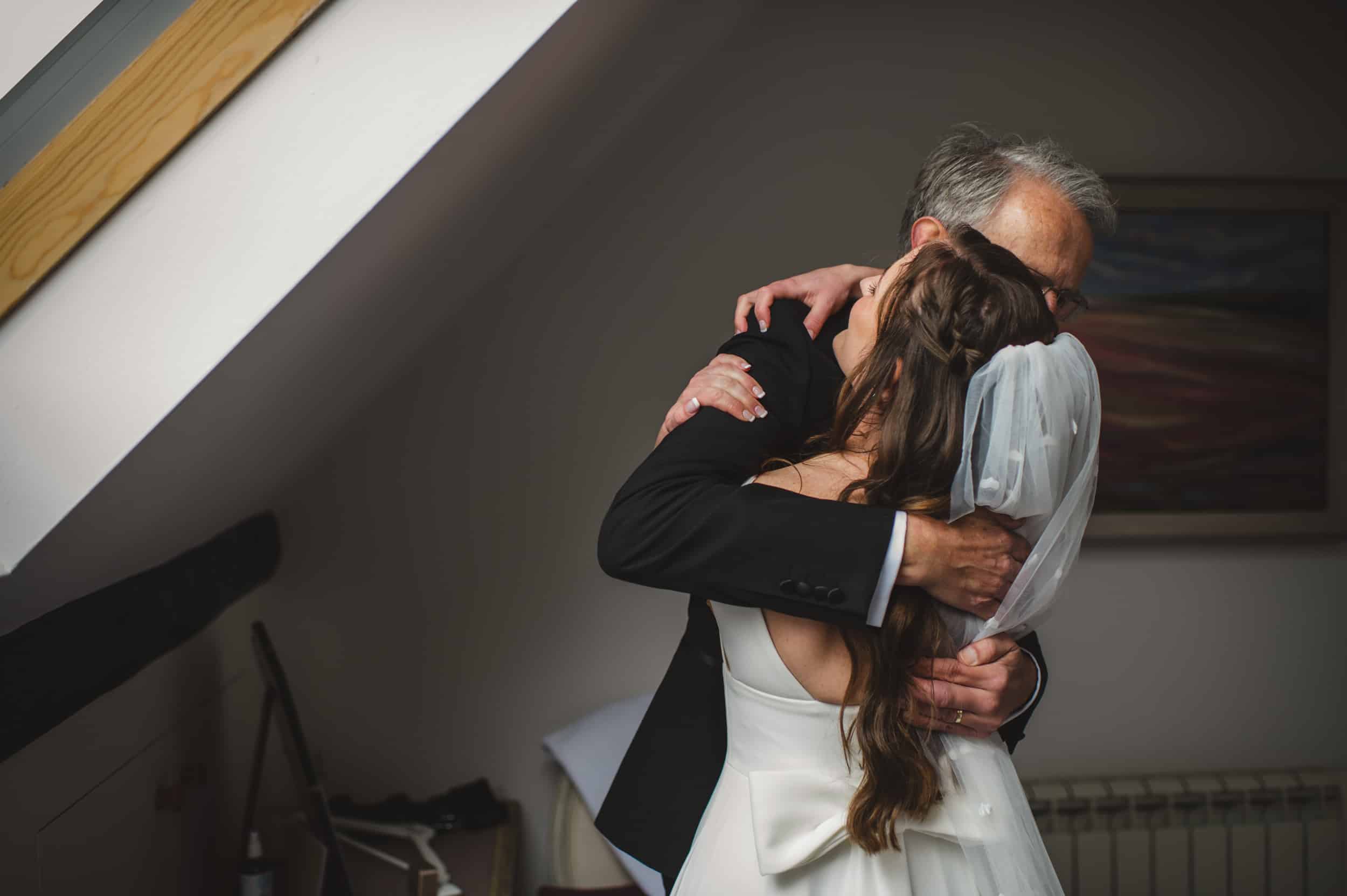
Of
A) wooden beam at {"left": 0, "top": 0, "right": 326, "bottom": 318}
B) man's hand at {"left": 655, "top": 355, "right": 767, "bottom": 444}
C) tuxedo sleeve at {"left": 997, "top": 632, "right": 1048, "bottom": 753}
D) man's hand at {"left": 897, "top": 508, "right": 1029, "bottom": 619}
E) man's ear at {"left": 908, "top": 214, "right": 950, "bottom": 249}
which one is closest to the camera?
wooden beam at {"left": 0, "top": 0, "right": 326, "bottom": 318}

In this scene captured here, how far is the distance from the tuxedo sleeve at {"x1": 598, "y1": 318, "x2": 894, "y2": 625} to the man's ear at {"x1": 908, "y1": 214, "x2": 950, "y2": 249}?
59 cm

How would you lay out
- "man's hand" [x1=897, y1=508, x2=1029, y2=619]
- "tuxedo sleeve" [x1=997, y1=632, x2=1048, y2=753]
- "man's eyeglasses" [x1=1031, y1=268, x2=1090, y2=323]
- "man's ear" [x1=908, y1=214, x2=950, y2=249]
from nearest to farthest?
"man's hand" [x1=897, y1=508, x2=1029, y2=619]
"tuxedo sleeve" [x1=997, y1=632, x2=1048, y2=753]
"man's eyeglasses" [x1=1031, y1=268, x2=1090, y2=323]
"man's ear" [x1=908, y1=214, x2=950, y2=249]

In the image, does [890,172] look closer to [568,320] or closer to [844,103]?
[844,103]

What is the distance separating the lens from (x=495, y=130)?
1501 millimetres

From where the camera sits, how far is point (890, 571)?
114 centimetres

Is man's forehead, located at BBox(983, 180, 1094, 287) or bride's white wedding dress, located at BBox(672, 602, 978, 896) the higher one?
man's forehead, located at BBox(983, 180, 1094, 287)

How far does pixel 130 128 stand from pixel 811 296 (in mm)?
930

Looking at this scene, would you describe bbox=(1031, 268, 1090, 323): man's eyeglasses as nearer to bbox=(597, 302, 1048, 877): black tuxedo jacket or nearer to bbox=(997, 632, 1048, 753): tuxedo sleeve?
bbox=(597, 302, 1048, 877): black tuxedo jacket

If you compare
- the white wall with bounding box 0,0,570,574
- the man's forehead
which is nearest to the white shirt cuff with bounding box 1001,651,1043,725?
the man's forehead

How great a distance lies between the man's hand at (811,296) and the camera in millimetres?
1522

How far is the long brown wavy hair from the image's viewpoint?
3.70 feet

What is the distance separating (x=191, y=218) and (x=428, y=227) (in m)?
0.57

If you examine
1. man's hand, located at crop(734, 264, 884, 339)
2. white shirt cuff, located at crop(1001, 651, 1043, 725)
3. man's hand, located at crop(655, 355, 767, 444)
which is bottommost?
white shirt cuff, located at crop(1001, 651, 1043, 725)

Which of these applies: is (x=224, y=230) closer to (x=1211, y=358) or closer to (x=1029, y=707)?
(x=1029, y=707)
